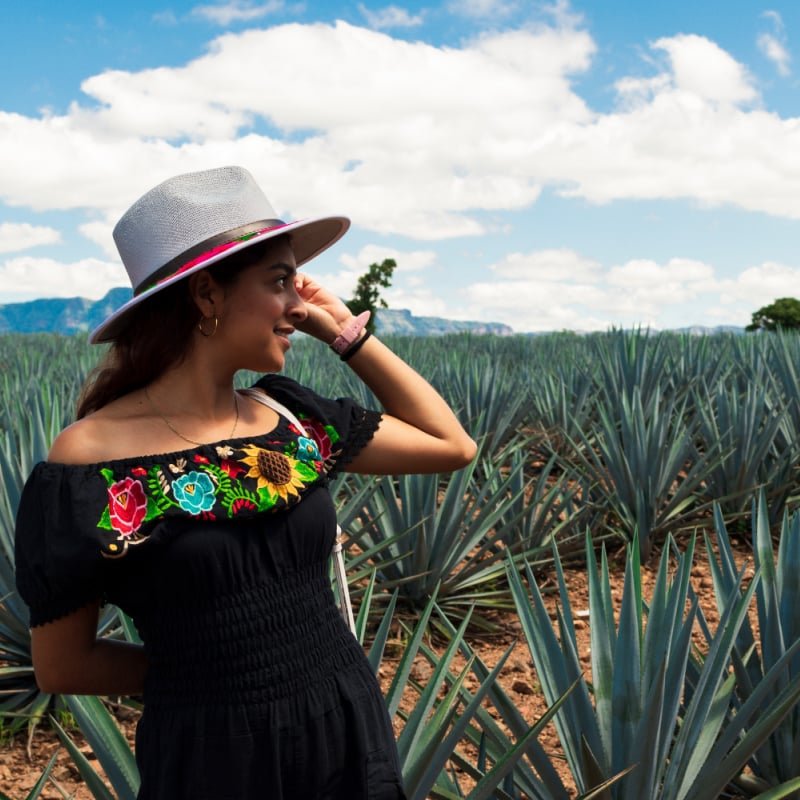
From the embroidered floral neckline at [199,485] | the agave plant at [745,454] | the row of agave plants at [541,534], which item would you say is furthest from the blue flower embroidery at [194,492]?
the agave plant at [745,454]

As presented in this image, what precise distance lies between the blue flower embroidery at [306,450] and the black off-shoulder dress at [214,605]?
0.18ft

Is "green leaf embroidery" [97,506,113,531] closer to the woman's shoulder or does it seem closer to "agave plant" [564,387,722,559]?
the woman's shoulder

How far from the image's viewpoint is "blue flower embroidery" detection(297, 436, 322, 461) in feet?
4.66

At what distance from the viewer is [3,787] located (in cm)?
263

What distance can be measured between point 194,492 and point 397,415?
52 centimetres

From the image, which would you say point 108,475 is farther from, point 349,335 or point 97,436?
point 349,335

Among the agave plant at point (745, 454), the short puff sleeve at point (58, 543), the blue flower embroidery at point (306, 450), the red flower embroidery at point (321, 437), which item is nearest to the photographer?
the short puff sleeve at point (58, 543)

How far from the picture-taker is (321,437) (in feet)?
5.14

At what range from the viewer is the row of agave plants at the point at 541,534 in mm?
1858

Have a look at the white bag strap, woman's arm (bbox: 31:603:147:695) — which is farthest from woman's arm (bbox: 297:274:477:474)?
woman's arm (bbox: 31:603:147:695)

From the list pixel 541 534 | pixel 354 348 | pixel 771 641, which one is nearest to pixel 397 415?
pixel 354 348

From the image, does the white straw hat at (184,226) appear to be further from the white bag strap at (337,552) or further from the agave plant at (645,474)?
the agave plant at (645,474)

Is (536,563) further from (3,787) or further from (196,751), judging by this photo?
(196,751)

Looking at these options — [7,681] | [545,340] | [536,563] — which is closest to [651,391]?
[536,563]
